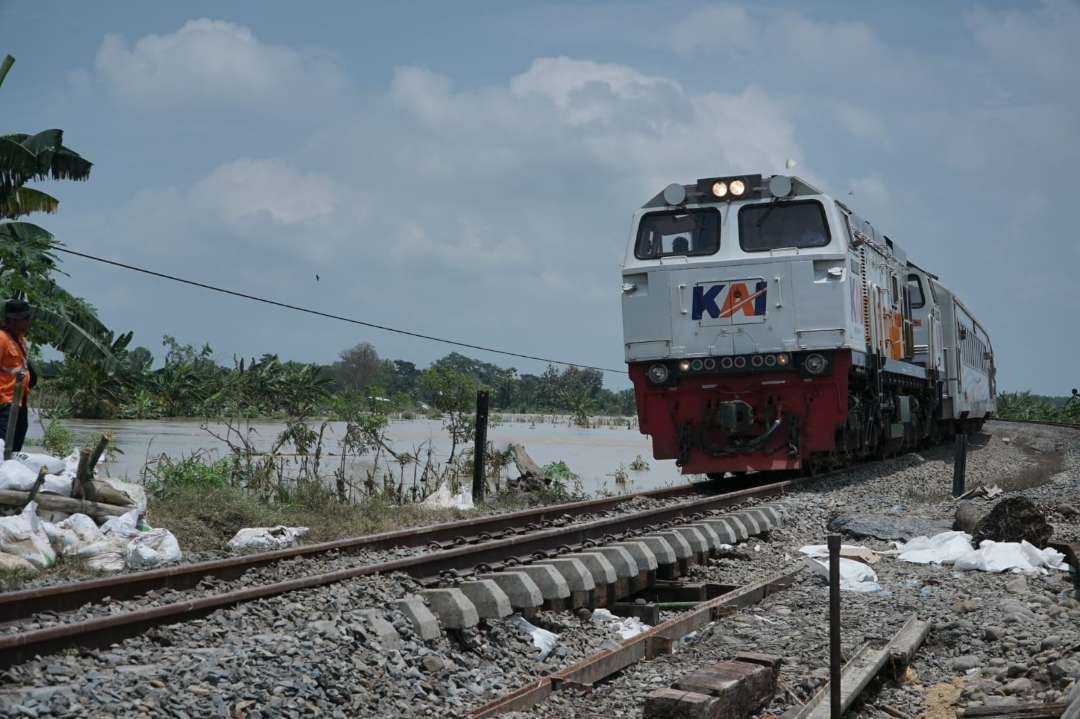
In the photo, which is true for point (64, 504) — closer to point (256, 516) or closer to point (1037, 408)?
point (256, 516)

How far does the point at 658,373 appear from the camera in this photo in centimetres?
1267

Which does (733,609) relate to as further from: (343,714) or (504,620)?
(343,714)

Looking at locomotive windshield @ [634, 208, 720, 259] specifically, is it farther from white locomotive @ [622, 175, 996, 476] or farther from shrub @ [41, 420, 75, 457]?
shrub @ [41, 420, 75, 457]

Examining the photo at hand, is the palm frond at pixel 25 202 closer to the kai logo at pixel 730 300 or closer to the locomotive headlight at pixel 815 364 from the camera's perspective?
the kai logo at pixel 730 300

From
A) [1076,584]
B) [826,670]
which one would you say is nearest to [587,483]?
[1076,584]

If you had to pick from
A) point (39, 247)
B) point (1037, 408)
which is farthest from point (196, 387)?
point (1037, 408)

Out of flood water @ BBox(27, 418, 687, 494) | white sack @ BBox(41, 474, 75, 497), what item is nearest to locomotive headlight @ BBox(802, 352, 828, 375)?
flood water @ BBox(27, 418, 687, 494)

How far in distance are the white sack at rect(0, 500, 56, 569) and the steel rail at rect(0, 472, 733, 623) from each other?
0.85 meters

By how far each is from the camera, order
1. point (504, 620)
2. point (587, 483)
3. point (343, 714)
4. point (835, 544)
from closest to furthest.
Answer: point (343, 714), point (835, 544), point (504, 620), point (587, 483)

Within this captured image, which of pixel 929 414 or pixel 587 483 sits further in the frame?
pixel 929 414

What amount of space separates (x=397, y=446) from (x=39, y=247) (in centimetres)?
1147

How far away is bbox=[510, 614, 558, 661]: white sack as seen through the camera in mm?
5452

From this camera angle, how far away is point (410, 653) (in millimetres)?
4688

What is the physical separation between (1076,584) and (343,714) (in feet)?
16.3
